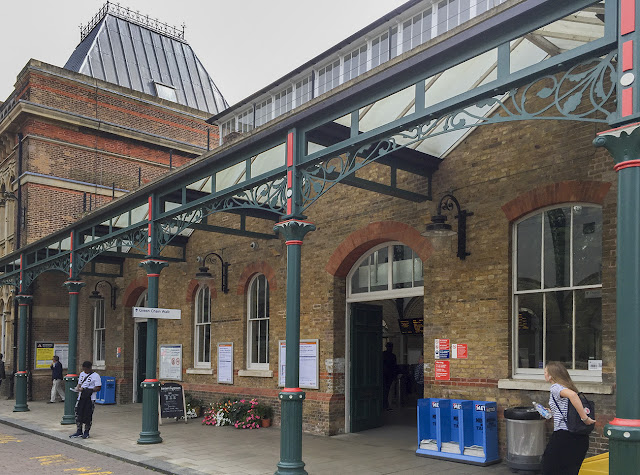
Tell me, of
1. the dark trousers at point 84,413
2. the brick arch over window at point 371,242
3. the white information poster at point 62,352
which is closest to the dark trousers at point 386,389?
the brick arch over window at point 371,242

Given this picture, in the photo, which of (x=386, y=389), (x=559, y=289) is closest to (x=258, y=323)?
(x=386, y=389)

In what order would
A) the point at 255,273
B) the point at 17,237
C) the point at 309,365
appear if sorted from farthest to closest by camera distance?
the point at 17,237, the point at 255,273, the point at 309,365

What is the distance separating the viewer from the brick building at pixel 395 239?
8.59 metres

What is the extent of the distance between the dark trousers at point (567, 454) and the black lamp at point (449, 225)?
3956 millimetres

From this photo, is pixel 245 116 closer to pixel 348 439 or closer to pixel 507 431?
pixel 348 439

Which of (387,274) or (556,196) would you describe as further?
(387,274)

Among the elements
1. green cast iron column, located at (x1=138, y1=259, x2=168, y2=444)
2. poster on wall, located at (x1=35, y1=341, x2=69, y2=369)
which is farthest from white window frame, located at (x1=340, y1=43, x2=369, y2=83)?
poster on wall, located at (x1=35, y1=341, x2=69, y2=369)

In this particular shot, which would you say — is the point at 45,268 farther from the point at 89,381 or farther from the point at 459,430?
the point at 459,430

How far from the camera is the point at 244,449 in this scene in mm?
10961

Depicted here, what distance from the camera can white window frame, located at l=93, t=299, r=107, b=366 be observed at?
21547 millimetres

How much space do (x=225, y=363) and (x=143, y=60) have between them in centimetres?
1915

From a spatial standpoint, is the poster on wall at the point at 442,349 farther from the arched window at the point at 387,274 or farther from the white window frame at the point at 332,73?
the white window frame at the point at 332,73

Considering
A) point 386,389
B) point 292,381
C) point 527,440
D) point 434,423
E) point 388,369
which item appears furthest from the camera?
point 386,389

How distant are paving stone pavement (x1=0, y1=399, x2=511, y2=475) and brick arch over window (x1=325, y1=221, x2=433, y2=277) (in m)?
3.20
